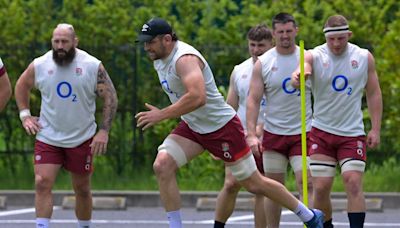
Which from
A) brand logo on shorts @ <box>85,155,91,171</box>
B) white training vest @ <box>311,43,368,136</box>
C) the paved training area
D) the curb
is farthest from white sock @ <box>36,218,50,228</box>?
the curb

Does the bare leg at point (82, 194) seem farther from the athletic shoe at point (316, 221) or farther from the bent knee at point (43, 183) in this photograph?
the athletic shoe at point (316, 221)

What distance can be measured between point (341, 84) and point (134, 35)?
7559 mm

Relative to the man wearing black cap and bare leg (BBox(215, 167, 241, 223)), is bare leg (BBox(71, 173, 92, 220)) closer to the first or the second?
bare leg (BBox(215, 167, 241, 223))

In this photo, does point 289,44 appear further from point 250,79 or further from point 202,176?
Result: point 202,176

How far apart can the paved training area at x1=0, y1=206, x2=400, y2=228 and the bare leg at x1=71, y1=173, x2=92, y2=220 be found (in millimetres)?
2660

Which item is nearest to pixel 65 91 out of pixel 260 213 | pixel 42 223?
pixel 42 223

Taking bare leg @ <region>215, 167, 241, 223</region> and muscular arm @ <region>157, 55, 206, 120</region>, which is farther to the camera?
bare leg @ <region>215, 167, 241, 223</region>

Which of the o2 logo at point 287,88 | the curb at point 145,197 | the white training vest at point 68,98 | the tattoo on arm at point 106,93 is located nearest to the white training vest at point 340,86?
the o2 logo at point 287,88

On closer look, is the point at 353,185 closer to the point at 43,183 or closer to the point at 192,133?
the point at 192,133

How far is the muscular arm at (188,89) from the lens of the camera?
11.3 m

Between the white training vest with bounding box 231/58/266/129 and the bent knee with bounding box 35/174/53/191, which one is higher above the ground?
the white training vest with bounding box 231/58/266/129

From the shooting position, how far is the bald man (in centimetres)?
1298

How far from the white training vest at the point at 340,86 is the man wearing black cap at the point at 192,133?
0.81m

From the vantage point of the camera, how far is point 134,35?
1978 cm
